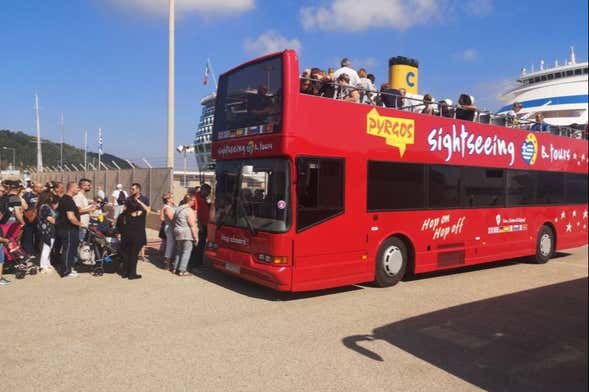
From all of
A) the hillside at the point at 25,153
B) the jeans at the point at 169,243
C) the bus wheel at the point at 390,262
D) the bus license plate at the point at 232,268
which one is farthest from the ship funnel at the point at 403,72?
the hillside at the point at 25,153

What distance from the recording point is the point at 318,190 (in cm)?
697

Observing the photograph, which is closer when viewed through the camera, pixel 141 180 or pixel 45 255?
pixel 45 255

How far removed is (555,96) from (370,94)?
51.6 feet

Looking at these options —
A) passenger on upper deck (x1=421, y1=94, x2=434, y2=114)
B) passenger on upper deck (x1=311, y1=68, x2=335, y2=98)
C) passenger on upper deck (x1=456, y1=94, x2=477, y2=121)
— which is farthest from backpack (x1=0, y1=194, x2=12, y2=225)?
passenger on upper deck (x1=456, y1=94, x2=477, y2=121)

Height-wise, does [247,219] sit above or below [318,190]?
below

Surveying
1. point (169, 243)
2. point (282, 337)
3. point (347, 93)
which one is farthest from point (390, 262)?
point (169, 243)

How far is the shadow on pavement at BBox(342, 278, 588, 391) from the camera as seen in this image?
13.8ft

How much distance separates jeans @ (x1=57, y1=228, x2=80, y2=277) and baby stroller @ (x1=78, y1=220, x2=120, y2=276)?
350mm

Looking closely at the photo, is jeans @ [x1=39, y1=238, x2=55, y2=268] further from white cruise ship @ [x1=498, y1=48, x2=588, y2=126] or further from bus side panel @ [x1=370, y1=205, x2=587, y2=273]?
white cruise ship @ [x1=498, y1=48, x2=588, y2=126]

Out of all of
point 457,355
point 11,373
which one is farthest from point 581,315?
point 11,373

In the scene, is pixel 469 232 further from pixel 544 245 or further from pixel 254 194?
pixel 254 194

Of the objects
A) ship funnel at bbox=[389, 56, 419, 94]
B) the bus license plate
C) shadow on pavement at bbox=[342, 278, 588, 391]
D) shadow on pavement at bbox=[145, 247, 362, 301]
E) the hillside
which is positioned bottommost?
shadow on pavement at bbox=[342, 278, 588, 391]

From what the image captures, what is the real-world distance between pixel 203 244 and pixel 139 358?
16.8 ft

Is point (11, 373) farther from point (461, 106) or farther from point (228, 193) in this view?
point (461, 106)
